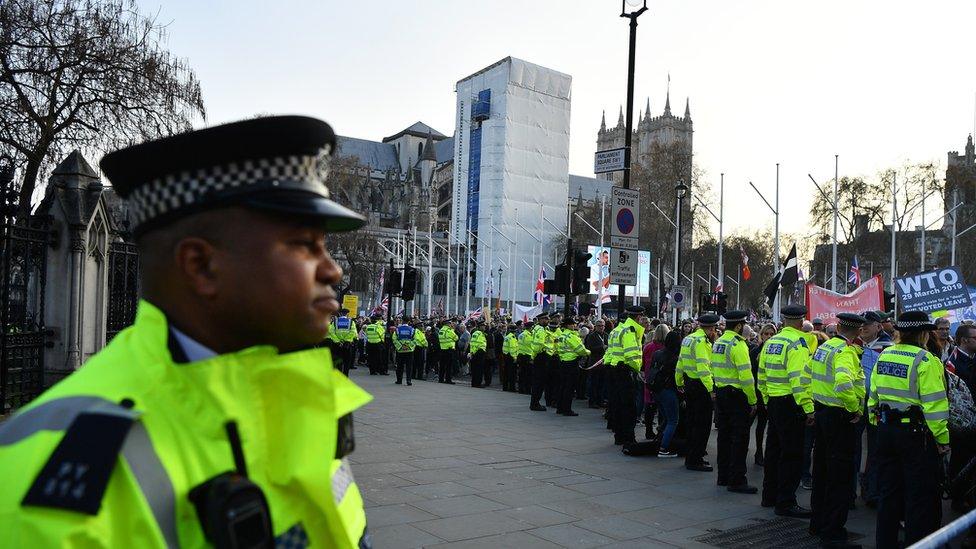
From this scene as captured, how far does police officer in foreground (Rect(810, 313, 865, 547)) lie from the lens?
6.90m

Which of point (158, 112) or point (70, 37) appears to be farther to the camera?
point (158, 112)

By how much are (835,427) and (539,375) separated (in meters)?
9.45

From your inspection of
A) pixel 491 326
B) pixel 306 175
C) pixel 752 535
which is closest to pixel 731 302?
pixel 491 326

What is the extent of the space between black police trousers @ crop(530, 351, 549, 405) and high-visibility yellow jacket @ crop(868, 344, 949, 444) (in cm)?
990

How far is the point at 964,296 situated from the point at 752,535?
7092mm

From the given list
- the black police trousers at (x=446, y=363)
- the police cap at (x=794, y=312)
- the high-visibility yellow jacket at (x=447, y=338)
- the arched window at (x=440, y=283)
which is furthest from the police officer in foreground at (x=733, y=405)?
the arched window at (x=440, y=283)

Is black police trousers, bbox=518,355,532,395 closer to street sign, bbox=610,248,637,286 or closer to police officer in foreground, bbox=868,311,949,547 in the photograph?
street sign, bbox=610,248,637,286

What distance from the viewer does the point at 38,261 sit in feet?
37.0

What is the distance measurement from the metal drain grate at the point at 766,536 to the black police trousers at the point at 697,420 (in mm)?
2411

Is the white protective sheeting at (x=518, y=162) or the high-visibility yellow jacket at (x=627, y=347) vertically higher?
the white protective sheeting at (x=518, y=162)

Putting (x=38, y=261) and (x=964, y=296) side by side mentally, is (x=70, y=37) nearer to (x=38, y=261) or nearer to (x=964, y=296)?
(x=38, y=261)

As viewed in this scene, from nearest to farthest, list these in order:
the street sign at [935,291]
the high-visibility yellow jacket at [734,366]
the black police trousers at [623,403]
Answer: the high-visibility yellow jacket at [734,366]
the black police trousers at [623,403]
the street sign at [935,291]

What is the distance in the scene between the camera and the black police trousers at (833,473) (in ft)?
22.6

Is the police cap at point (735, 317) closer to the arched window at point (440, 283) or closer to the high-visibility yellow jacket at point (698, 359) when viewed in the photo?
the high-visibility yellow jacket at point (698, 359)
